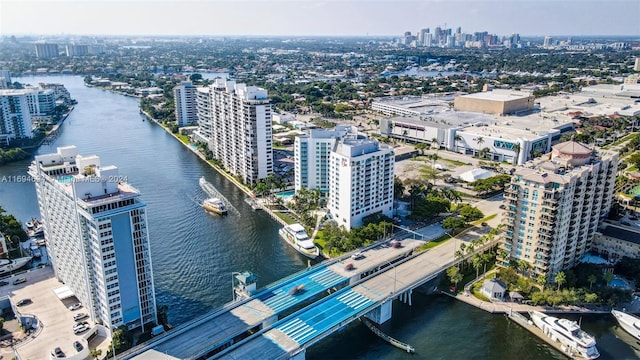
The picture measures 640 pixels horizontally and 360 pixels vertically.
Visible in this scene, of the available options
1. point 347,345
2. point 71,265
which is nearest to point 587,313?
point 347,345

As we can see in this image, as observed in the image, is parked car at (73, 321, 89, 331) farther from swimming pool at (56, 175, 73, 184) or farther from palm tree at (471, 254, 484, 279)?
palm tree at (471, 254, 484, 279)

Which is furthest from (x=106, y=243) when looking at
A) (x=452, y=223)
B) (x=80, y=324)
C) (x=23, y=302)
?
(x=452, y=223)

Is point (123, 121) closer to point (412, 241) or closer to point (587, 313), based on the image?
point (412, 241)

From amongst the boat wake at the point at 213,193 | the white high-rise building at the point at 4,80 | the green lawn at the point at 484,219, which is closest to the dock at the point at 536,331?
the green lawn at the point at 484,219

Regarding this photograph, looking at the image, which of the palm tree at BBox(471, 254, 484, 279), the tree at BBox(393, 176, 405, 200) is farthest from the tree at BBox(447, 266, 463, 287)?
the tree at BBox(393, 176, 405, 200)

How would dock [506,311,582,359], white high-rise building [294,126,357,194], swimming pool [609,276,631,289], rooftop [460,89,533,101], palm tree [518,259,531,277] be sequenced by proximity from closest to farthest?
dock [506,311,582,359]
swimming pool [609,276,631,289]
palm tree [518,259,531,277]
white high-rise building [294,126,357,194]
rooftop [460,89,533,101]
